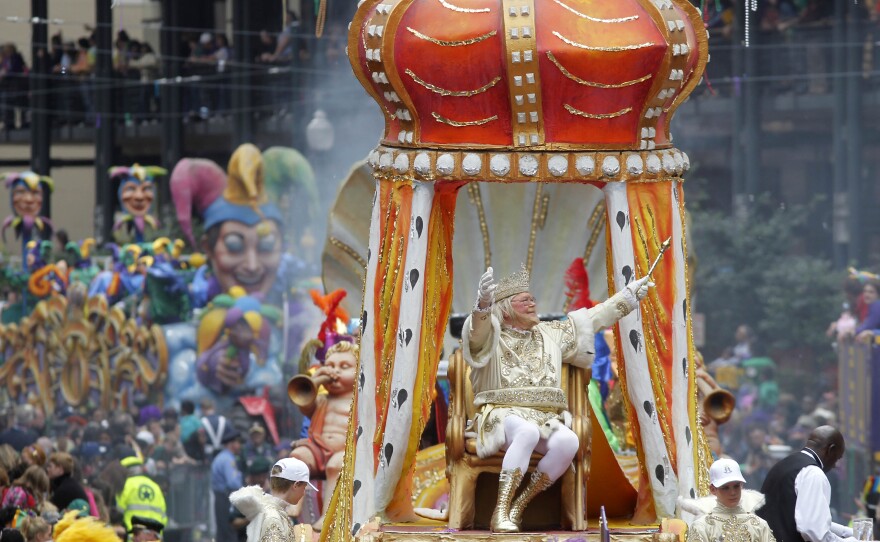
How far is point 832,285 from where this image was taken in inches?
1064

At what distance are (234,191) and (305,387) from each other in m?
9.09

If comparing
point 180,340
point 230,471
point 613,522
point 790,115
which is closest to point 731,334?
point 790,115

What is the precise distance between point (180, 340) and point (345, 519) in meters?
11.7

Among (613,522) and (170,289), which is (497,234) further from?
(170,289)

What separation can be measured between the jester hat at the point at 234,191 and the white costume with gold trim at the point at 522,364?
1241cm

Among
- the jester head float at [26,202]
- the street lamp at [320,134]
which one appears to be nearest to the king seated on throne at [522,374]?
the street lamp at [320,134]

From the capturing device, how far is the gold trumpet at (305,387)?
18484mm

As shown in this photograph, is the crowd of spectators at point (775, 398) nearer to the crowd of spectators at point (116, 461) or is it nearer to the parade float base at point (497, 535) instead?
the crowd of spectators at point (116, 461)

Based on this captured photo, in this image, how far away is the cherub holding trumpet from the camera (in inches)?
720

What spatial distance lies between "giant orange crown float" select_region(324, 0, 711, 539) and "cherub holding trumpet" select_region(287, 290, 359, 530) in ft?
9.70

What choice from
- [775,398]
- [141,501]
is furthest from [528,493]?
[775,398]

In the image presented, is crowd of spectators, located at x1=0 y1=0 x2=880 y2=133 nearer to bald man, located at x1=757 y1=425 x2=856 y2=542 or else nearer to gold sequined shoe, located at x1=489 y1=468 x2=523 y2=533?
bald man, located at x1=757 y1=425 x2=856 y2=542

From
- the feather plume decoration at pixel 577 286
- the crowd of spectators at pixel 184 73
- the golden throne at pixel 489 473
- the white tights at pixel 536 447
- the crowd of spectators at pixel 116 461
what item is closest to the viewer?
the white tights at pixel 536 447

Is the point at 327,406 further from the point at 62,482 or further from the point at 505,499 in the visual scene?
the point at 505,499
